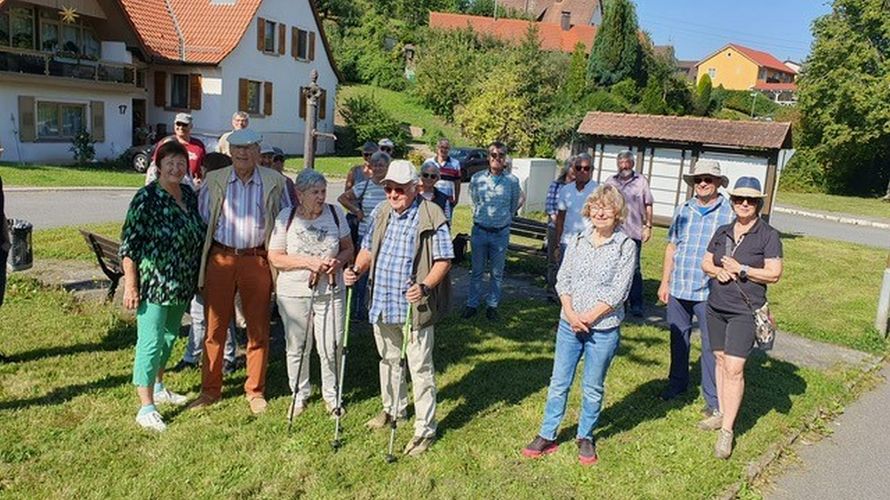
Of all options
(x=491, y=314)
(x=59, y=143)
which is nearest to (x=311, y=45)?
(x=59, y=143)

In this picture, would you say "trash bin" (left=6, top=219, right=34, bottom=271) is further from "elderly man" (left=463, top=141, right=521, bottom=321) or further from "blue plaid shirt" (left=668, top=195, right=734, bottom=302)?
"blue plaid shirt" (left=668, top=195, right=734, bottom=302)

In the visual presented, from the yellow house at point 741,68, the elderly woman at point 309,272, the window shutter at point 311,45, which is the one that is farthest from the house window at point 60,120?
the yellow house at point 741,68

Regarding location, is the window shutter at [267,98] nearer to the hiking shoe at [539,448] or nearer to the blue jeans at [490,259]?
the blue jeans at [490,259]

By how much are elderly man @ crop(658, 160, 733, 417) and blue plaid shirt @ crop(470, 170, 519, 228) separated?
2.45 m

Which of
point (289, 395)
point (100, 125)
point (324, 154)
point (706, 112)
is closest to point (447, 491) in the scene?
point (289, 395)

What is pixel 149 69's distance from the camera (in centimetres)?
2764

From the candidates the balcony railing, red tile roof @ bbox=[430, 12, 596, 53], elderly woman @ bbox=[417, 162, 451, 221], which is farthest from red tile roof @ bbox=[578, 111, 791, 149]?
red tile roof @ bbox=[430, 12, 596, 53]

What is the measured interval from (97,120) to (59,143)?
1.68 meters

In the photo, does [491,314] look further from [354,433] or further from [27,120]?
[27,120]

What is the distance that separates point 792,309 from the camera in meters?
9.71

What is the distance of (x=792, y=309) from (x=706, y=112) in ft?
129

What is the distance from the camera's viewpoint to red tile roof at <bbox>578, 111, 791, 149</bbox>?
14.7 meters

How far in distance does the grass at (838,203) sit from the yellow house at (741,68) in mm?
47781

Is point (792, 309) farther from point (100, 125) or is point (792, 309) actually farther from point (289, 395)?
point (100, 125)
